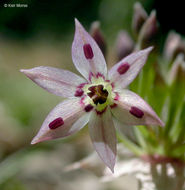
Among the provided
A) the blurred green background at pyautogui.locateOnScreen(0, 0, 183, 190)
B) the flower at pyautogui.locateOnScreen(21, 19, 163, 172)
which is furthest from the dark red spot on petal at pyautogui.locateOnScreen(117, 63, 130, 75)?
the blurred green background at pyautogui.locateOnScreen(0, 0, 183, 190)

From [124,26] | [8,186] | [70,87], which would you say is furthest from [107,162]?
[124,26]

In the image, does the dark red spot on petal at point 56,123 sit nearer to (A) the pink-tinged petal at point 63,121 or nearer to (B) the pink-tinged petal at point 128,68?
(A) the pink-tinged petal at point 63,121

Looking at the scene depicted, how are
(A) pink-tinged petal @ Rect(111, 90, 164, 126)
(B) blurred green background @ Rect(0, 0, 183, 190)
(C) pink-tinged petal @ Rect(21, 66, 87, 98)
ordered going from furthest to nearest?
(B) blurred green background @ Rect(0, 0, 183, 190), (C) pink-tinged petal @ Rect(21, 66, 87, 98), (A) pink-tinged petal @ Rect(111, 90, 164, 126)

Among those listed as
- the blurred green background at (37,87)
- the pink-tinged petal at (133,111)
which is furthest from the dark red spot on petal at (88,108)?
the blurred green background at (37,87)

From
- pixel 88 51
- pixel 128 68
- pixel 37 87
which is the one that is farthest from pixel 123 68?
pixel 37 87

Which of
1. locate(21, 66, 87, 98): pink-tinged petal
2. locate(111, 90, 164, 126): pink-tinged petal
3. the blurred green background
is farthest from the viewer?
the blurred green background

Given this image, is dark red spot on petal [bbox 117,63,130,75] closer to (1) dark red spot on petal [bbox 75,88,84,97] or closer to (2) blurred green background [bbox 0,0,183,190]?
(1) dark red spot on petal [bbox 75,88,84,97]
